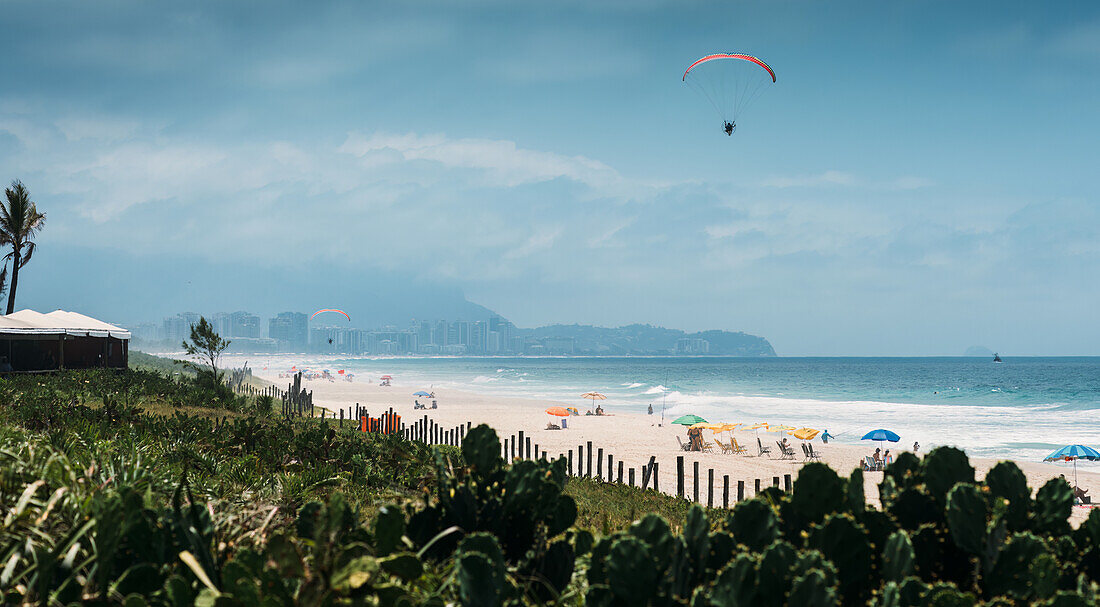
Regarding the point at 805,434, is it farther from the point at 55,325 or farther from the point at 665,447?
the point at 55,325

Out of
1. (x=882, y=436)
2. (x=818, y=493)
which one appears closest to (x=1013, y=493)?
(x=818, y=493)

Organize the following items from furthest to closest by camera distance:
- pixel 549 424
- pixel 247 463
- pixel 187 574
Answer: pixel 549 424 → pixel 247 463 → pixel 187 574

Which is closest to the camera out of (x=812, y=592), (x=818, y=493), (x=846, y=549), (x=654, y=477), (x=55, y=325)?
(x=812, y=592)

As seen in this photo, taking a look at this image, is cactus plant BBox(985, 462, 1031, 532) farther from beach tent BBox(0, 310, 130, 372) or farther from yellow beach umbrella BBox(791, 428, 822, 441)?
beach tent BBox(0, 310, 130, 372)

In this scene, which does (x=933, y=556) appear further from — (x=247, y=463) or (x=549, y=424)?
(x=549, y=424)

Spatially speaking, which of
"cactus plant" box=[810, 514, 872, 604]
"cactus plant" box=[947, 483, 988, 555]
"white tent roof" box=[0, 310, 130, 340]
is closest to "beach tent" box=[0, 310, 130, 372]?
"white tent roof" box=[0, 310, 130, 340]

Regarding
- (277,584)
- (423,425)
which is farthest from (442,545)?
(423,425)

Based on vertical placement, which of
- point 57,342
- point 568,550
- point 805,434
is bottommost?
point 805,434

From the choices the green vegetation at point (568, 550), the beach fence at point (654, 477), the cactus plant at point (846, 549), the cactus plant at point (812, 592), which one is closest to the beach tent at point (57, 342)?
the beach fence at point (654, 477)
